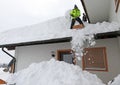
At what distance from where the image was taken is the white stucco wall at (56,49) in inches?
317

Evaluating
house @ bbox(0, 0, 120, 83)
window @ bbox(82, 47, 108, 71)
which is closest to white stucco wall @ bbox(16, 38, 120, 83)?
house @ bbox(0, 0, 120, 83)

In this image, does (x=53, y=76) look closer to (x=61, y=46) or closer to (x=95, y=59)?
(x=95, y=59)

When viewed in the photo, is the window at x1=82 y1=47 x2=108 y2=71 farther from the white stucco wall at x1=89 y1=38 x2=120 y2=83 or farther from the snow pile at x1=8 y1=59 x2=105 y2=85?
the snow pile at x1=8 y1=59 x2=105 y2=85

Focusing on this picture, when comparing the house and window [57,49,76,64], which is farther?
window [57,49,76,64]

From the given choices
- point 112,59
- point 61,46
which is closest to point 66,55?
point 61,46

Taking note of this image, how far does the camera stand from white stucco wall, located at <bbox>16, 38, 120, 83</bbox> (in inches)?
317

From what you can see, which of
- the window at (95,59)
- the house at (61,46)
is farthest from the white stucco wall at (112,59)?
the window at (95,59)

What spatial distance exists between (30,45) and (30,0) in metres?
33.4

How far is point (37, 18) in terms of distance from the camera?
6178cm

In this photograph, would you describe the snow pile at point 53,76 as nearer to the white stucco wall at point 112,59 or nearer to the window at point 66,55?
the white stucco wall at point 112,59

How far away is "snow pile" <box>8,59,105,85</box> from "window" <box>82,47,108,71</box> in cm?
331

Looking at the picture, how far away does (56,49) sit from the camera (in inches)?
384

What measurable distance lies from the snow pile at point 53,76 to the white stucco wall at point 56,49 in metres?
3.08

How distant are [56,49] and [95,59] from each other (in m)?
2.34
